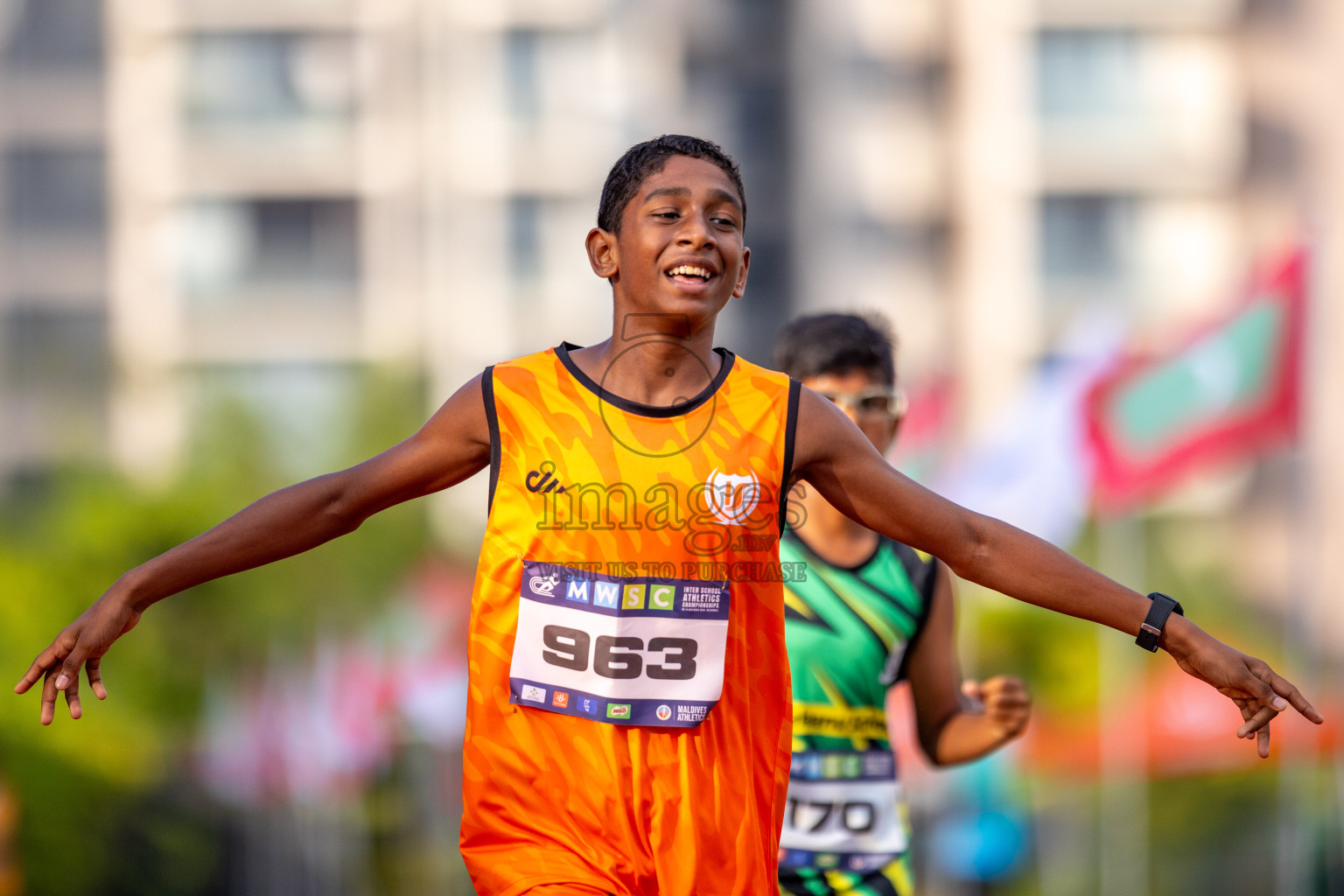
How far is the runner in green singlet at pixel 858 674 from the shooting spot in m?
4.41

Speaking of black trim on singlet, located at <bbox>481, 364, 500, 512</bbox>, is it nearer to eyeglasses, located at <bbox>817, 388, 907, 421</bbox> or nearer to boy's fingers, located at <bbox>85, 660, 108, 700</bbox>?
boy's fingers, located at <bbox>85, 660, 108, 700</bbox>

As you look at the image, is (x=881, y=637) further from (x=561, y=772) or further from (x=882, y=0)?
(x=882, y=0)

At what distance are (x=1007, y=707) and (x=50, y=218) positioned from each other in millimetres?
37357

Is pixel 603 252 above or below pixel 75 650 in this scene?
above

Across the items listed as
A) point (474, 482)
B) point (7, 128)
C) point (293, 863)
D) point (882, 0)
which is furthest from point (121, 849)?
point (882, 0)

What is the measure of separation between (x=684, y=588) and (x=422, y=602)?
25808mm

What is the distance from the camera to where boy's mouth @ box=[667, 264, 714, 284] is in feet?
10.7

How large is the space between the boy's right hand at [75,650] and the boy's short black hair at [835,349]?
226cm

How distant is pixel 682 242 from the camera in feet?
10.6

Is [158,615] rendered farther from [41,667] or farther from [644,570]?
[644,570]

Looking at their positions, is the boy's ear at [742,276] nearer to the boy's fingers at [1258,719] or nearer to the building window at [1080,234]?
the boy's fingers at [1258,719]

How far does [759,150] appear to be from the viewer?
139 feet

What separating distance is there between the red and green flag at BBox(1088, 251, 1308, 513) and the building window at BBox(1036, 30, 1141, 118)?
77.2 feet

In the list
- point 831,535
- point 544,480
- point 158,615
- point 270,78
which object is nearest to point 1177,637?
point 544,480
